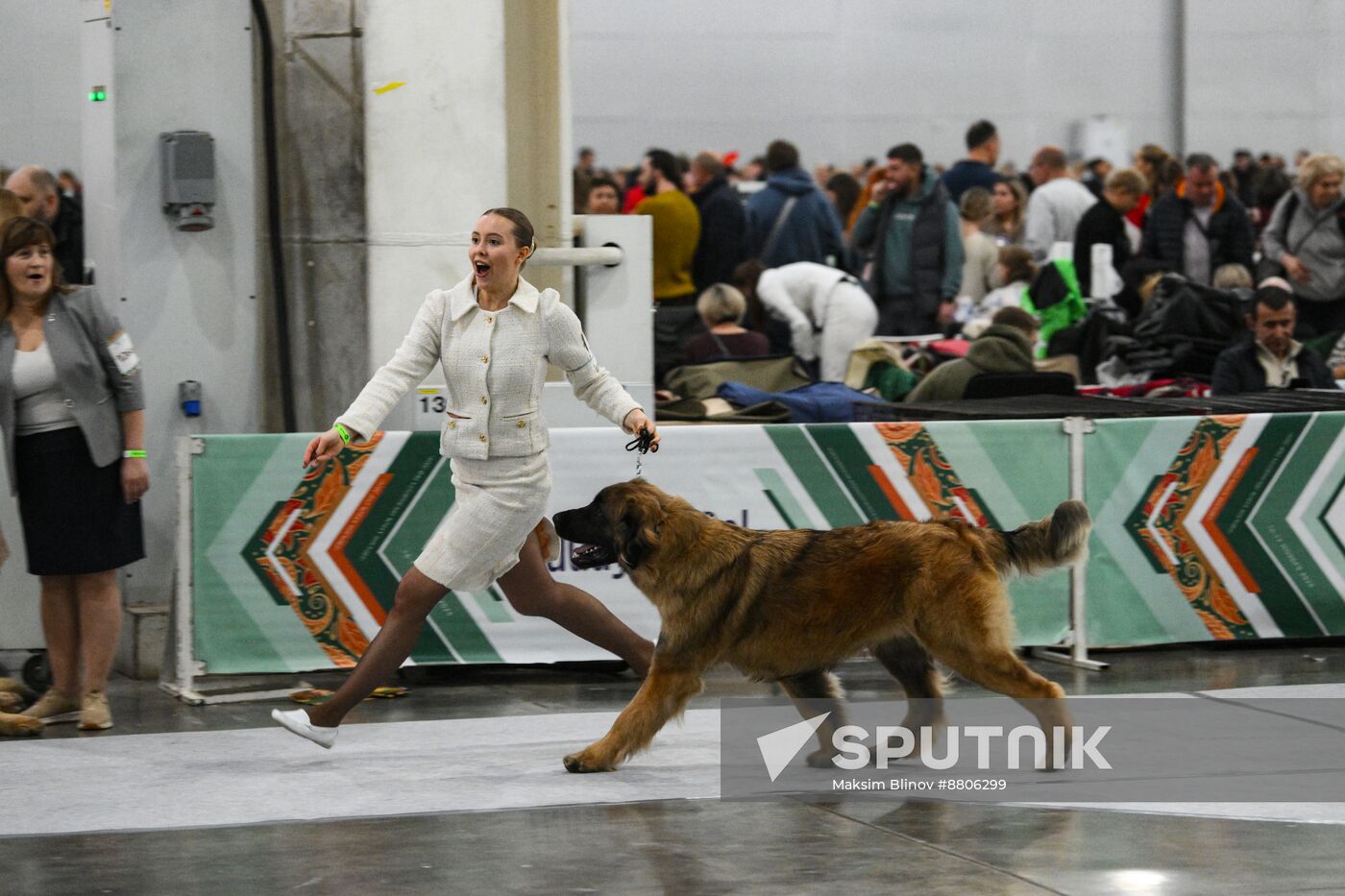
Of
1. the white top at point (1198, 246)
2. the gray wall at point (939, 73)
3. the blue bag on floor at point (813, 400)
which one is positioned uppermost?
the gray wall at point (939, 73)

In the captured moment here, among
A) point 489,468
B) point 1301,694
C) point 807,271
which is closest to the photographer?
point 489,468

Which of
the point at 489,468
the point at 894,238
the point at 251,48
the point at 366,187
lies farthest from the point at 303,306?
the point at 894,238

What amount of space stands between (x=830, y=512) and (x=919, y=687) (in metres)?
1.99

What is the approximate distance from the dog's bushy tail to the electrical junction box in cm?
414

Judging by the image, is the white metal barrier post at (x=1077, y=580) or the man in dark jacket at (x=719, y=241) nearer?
the white metal barrier post at (x=1077, y=580)

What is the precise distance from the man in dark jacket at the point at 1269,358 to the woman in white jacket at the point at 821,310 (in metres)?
2.81

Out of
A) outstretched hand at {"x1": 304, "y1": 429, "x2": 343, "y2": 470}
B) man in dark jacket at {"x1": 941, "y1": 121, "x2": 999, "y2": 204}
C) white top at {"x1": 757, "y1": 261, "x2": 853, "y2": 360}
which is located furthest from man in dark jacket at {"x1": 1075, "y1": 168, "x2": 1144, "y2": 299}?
outstretched hand at {"x1": 304, "y1": 429, "x2": 343, "y2": 470}

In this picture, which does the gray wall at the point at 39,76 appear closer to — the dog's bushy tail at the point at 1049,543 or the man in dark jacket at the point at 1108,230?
the man in dark jacket at the point at 1108,230

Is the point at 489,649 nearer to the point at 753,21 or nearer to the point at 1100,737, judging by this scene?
the point at 1100,737

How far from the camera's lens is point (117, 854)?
5586 mm

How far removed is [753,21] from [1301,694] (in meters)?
17.1

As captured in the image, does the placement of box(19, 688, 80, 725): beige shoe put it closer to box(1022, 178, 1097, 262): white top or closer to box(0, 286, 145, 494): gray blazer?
box(0, 286, 145, 494): gray blazer

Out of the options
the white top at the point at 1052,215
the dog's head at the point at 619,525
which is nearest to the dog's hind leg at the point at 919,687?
the dog's head at the point at 619,525

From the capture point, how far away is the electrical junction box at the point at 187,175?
8367 millimetres
